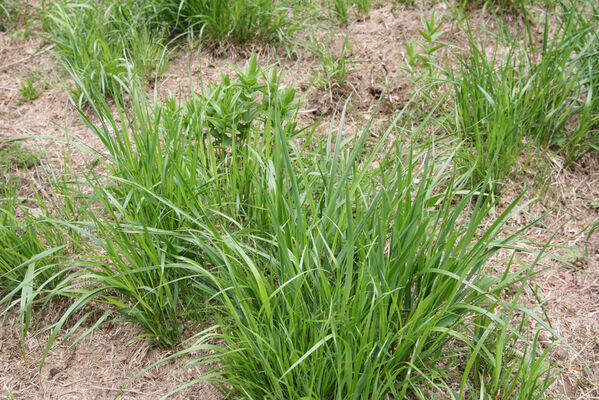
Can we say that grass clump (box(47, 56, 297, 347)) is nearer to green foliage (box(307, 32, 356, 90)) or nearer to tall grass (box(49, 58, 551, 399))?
tall grass (box(49, 58, 551, 399))

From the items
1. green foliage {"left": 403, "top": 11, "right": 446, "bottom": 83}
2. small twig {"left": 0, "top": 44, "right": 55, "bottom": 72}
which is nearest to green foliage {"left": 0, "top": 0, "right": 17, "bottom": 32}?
small twig {"left": 0, "top": 44, "right": 55, "bottom": 72}

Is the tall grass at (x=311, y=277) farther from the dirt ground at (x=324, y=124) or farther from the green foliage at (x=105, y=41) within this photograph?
the green foliage at (x=105, y=41)

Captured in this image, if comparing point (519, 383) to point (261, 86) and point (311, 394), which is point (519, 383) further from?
point (261, 86)

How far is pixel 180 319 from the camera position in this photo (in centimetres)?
206

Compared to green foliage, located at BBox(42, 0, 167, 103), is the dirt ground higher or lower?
lower

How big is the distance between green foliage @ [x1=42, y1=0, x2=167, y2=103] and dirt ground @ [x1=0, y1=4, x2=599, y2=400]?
150 mm

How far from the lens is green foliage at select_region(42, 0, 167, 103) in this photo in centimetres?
289

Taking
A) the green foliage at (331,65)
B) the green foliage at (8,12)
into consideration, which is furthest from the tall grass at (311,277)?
the green foliage at (8,12)

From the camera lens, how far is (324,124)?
2816 millimetres

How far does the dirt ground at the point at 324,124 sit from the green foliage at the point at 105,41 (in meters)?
0.15

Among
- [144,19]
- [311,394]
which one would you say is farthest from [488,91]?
[144,19]

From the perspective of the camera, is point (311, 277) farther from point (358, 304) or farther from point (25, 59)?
point (25, 59)

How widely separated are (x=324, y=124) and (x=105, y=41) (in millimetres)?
1335

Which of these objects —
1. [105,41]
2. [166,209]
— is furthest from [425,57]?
[105,41]
